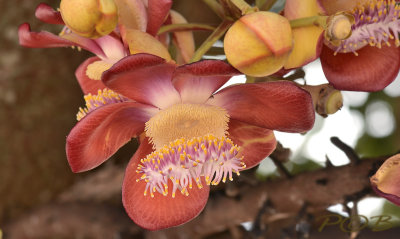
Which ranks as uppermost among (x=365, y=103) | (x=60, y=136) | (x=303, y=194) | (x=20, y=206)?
(x=303, y=194)

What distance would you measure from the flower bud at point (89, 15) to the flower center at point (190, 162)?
0.11 metres

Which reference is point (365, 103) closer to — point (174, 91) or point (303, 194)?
point (303, 194)

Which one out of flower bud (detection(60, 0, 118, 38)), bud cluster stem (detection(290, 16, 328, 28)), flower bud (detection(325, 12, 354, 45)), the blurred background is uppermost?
flower bud (detection(325, 12, 354, 45))

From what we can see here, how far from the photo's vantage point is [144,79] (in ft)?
1.41

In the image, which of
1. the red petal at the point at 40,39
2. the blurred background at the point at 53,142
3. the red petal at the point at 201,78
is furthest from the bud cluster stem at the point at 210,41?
the blurred background at the point at 53,142

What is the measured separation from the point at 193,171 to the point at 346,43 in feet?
0.54

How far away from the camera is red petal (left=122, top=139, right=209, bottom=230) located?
1.53ft

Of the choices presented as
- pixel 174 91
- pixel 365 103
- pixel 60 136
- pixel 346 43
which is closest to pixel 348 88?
pixel 346 43

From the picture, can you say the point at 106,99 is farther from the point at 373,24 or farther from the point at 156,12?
the point at 373,24

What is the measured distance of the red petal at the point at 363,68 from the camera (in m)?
0.45

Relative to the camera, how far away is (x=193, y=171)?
1.43ft

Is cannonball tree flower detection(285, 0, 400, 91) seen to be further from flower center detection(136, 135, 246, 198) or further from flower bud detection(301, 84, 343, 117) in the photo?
flower center detection(136, 135, 246, 198)

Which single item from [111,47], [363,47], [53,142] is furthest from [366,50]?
[53,142]

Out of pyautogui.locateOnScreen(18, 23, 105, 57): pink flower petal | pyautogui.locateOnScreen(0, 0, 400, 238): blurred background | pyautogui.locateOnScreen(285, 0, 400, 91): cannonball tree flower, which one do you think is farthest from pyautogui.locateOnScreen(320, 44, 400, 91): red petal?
pyautogui.locateOnScreen(0, 0, 400, 238): blurred background
